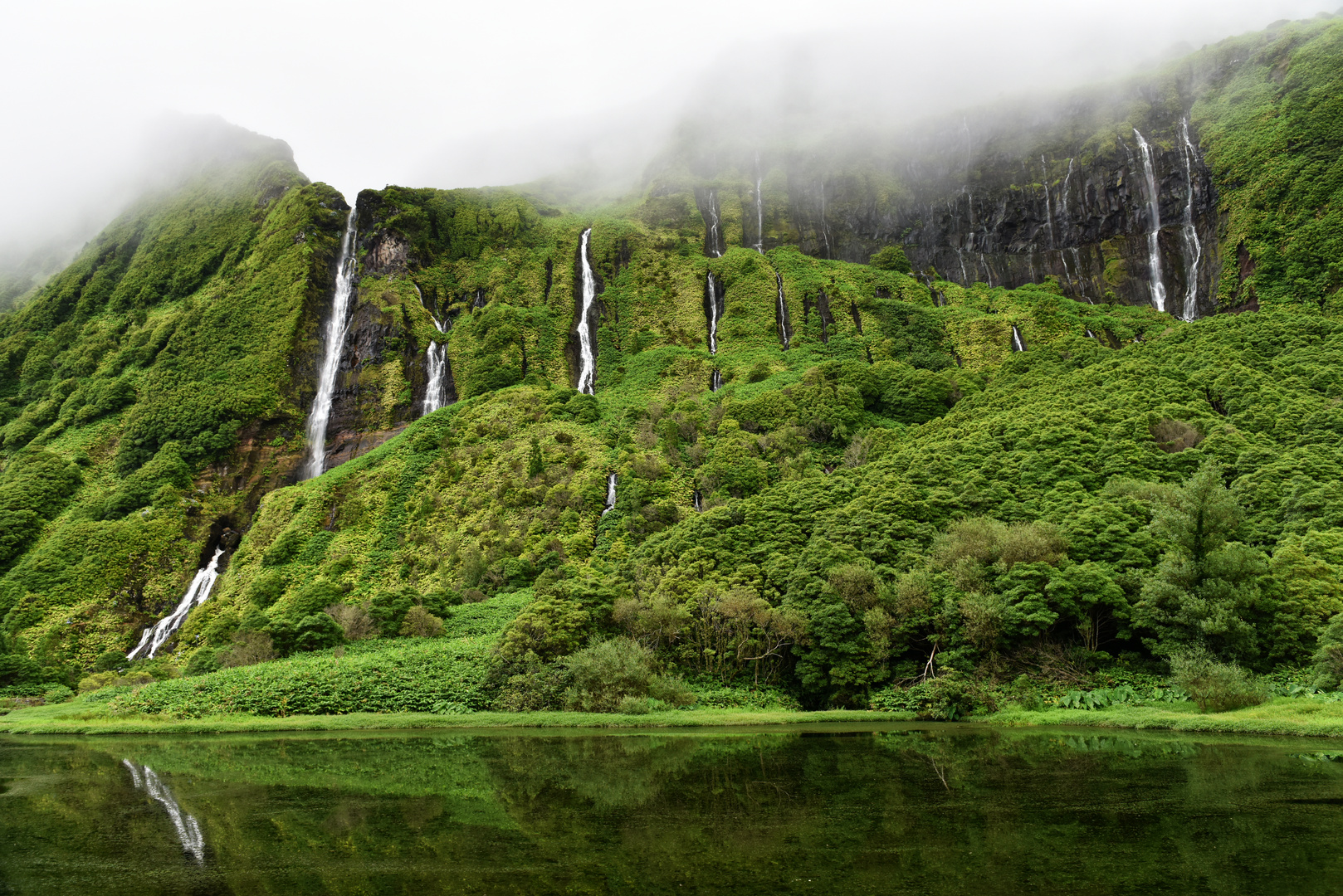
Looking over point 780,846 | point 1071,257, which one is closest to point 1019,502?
point 780,846

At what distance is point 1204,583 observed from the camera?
26422mm

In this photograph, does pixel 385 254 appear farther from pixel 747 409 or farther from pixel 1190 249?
pixel 1190 249

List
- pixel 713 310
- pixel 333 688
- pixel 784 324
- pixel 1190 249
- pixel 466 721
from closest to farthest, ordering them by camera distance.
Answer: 1. pixel 466 721
2. pixel 333 688
3. pixel 1190 249
4. pixel 784 324
5. pixel 713 310

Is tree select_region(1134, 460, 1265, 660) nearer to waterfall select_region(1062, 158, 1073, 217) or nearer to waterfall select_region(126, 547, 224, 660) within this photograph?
waterfall select_region(126, 547, 224, 660)

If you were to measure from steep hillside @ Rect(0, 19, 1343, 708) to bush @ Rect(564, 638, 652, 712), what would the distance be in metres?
1.84

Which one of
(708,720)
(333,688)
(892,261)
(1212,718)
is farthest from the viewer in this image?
(892,261)

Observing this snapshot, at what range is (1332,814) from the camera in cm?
1144

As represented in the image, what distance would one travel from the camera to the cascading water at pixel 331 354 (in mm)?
80738

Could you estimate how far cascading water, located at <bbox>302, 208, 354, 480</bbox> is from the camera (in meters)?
80.7

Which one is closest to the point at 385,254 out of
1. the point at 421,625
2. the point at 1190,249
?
the point at 421,625

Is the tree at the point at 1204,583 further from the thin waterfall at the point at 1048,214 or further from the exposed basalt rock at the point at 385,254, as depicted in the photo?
the exposed basalt rock at the point at 385,254

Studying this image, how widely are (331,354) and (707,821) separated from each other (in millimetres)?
87230

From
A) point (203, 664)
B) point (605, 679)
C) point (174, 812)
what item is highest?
point (174, 812)

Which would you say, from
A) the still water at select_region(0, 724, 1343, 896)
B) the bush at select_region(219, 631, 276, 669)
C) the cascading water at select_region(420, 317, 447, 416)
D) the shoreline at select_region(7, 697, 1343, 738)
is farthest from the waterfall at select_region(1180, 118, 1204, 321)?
the bush at select_region(219, 631, 276, 669)
